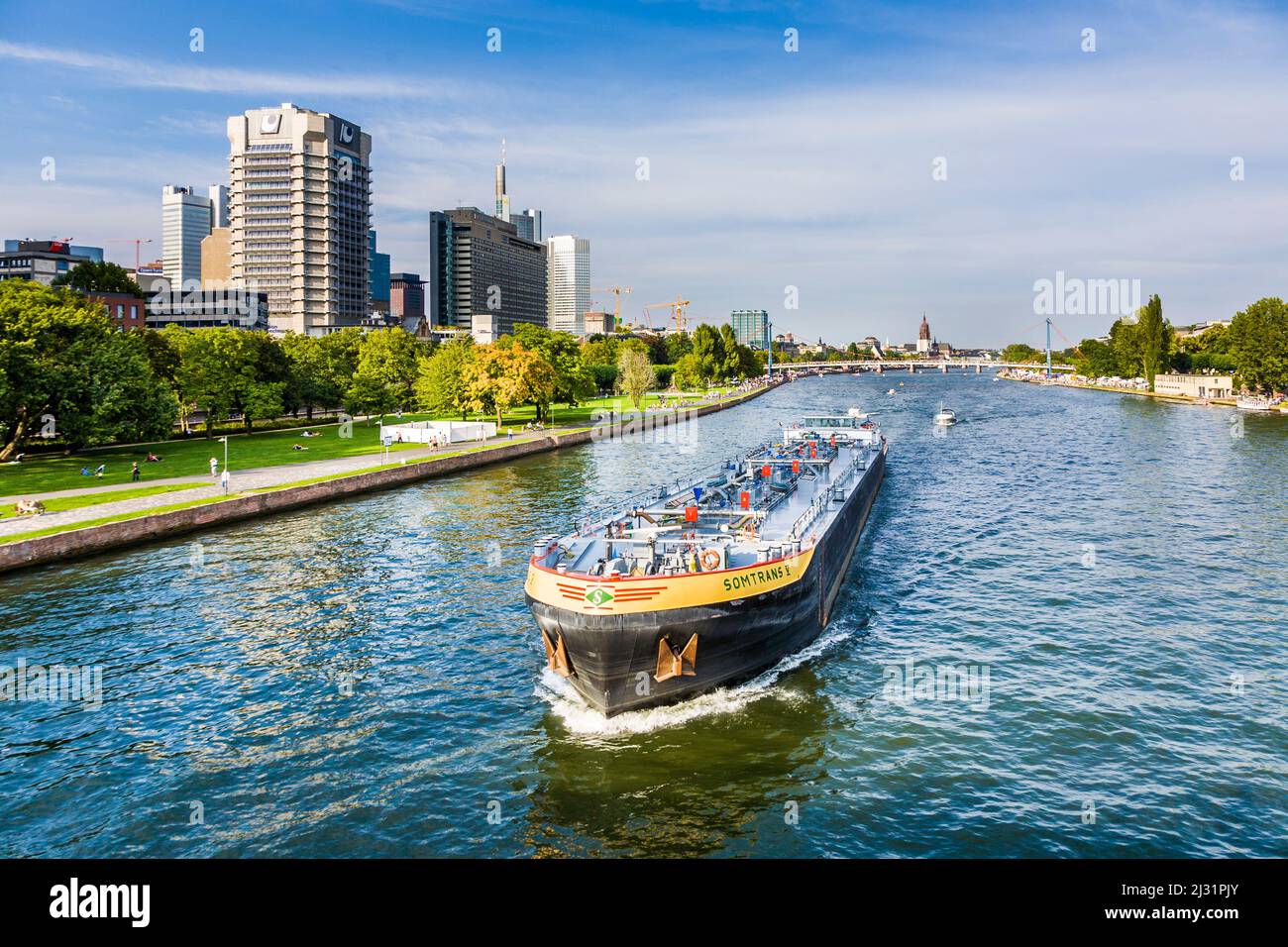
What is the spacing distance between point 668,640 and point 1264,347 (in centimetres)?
17624

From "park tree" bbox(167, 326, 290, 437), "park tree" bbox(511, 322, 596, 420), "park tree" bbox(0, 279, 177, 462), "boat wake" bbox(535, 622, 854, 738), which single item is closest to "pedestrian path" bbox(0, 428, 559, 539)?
"park tree" bbox(0, 279, 177, 462)

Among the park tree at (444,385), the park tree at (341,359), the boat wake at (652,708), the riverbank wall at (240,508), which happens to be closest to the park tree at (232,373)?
the park tree at (341,359)

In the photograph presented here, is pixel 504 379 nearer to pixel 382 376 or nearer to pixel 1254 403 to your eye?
pixel 382 376

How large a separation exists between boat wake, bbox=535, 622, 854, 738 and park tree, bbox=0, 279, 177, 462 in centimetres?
5043

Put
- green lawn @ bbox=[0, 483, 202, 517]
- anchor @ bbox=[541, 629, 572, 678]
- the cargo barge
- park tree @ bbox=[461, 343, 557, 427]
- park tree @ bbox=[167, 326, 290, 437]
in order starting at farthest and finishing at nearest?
park tree @ bbox=[461, 343, 557, 427] → park tree @ bbox=[167, 326, 290, 437] → green lawn @ bbox=[0, 483, 202, 517] → anchor @ bbox=[541, 629, 572, 678] → the cargo barge

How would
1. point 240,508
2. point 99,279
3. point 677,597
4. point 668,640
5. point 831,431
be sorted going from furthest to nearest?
point 99,279
point 831,431
point 240,508
point 668,640
point 677,597

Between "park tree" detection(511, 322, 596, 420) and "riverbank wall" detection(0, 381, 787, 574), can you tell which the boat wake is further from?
"park tree" detection(511, 322, 596, 420)

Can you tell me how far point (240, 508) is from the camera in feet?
169

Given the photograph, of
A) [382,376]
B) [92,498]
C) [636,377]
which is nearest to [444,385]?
[382,376]

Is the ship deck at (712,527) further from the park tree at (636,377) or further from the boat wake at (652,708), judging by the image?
the park tree at (636,377)

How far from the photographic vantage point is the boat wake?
23.4m

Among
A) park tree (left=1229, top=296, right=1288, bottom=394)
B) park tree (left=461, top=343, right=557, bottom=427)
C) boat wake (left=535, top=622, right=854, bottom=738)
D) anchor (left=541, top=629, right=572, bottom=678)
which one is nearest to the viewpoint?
boat wake (left=535, top=622, right=854, bottom=738)

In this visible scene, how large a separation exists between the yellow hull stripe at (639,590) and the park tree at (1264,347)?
560 ft
